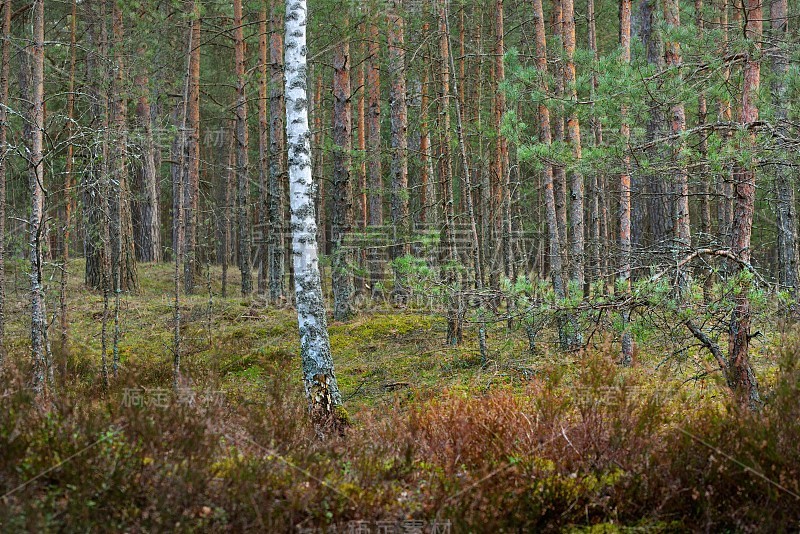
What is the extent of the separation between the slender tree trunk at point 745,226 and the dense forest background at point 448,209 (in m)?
0.03

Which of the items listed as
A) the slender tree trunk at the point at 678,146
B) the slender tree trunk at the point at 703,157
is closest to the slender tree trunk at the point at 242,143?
the slender tree trunk at the point at 678,146

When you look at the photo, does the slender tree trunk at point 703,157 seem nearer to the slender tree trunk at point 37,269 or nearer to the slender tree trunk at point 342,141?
the slender tree trunk at point 37,269

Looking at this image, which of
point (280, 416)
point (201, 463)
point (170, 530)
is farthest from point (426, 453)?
point (170, 530)

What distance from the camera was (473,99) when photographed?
17.2 meters

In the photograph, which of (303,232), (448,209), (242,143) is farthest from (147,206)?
(303,232)

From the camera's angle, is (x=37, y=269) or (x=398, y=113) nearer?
(x=37, y=269)

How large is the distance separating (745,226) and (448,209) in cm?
552

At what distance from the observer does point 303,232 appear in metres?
6.62

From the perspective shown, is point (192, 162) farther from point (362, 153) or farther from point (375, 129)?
point (362, 153)

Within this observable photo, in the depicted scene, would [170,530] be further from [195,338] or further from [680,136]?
[195,338]

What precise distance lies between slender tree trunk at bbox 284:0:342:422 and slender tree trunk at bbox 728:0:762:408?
3.92m

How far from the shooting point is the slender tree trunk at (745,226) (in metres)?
5.33

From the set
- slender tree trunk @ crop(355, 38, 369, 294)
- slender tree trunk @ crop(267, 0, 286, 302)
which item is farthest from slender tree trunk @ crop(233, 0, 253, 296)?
slender tree trunk @ crop(355, 38, 369, 294)

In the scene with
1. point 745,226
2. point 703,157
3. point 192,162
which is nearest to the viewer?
point 703,157
